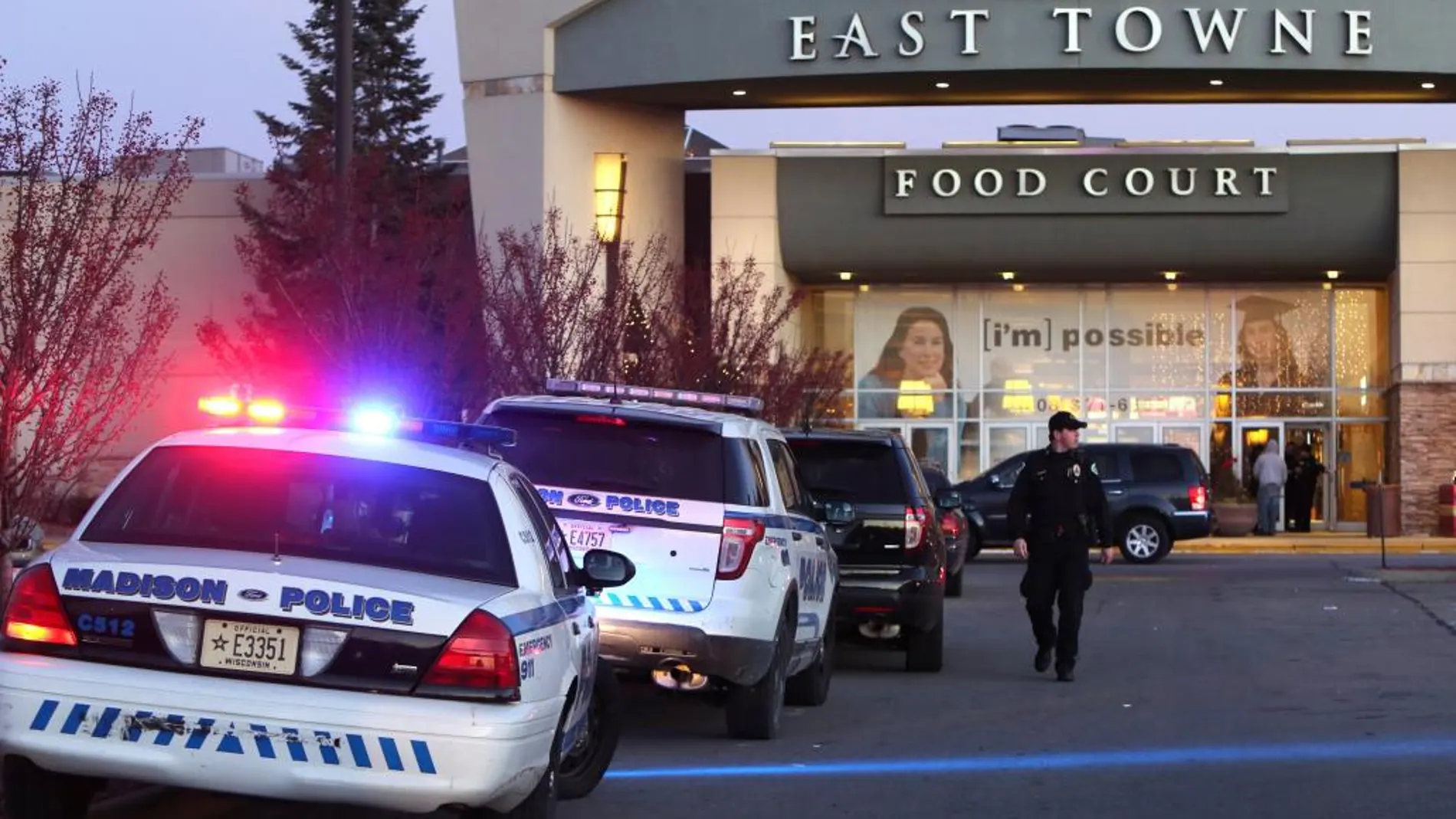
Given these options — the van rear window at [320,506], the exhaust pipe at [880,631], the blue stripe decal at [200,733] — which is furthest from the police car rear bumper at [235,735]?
the exhaust pipe at [880,631]

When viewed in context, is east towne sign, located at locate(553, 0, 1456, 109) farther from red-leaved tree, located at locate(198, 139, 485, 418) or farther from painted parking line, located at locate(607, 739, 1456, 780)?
painted parking line, located at locate(607, 739, 1456, 780)

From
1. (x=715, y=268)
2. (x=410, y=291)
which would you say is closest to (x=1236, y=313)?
(x=715, y=268)

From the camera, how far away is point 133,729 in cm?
666

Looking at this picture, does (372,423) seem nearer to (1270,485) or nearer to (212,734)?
(212,734)

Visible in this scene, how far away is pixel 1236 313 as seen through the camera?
141 ft

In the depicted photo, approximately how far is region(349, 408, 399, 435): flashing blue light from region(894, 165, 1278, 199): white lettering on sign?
105 feet

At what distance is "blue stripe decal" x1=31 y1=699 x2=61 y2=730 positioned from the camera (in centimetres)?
670

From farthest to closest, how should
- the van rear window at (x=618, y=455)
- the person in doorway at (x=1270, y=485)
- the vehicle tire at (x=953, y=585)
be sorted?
the person in doorway at (x=1270, y=485), the vehicle tire at (x=953, y=585), the van rear window at (x=618, y=455)

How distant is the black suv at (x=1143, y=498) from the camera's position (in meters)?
32.0

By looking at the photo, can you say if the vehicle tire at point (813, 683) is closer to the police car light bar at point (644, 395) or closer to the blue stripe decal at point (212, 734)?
the police car light bar at point (644, 395)

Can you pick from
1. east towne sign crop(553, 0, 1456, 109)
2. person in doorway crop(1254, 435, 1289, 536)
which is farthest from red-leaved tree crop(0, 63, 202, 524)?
person in doorway crop(1254, 435, 1289, 536)

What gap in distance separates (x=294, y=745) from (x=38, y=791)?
40.5 inches

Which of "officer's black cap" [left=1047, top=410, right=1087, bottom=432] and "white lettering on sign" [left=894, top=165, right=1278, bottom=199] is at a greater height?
"white lettering on sign" [left=894, top=165, right=1278, bottom=199]

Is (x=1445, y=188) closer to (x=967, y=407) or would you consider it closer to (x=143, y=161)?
(x=967, y=407)
